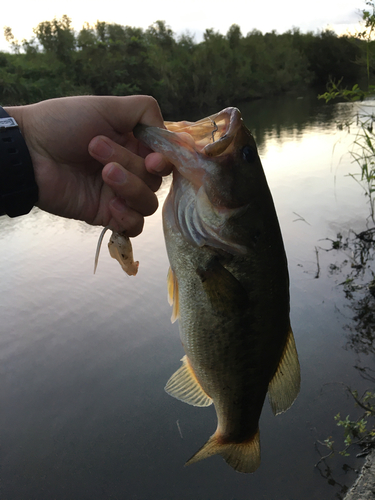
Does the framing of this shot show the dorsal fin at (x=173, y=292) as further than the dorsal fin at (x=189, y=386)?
No

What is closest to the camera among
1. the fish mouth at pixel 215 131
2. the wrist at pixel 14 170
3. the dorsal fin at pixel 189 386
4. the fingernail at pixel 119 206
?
the fish mouth at pixel 215 131

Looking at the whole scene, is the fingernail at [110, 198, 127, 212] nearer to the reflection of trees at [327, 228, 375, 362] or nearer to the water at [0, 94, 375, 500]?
the water at [0, 94, 375, 500]

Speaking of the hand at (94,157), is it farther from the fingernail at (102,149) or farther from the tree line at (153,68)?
the tree line at (153,68)

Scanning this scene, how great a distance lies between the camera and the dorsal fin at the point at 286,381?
5.93 ft

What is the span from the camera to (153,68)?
29000 millimetres

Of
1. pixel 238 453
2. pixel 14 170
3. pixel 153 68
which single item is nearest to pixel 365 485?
pixel 238 453

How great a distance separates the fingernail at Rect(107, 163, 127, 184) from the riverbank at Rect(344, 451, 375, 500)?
2673 mm

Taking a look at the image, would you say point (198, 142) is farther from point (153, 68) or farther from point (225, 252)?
point (153, 68)

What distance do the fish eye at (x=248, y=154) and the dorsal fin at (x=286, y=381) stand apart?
0.80 m

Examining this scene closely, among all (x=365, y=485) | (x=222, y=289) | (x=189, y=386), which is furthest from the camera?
(x=365, y=485)

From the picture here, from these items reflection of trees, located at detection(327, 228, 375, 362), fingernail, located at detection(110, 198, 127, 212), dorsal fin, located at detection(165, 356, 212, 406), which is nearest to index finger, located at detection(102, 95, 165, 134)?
fingernail, located at detection(110, 198, 127, 212)

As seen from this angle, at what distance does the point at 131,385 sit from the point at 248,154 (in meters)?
3.16

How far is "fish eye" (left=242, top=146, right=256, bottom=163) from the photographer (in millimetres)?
1618

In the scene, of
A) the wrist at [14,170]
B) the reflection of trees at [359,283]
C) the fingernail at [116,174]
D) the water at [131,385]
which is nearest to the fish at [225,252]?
the fingernail at [116,174]
